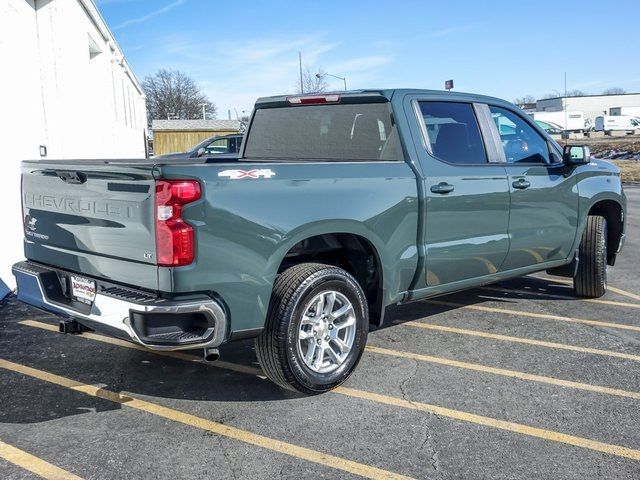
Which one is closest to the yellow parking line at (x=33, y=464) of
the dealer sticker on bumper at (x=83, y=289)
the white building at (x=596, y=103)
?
the dealer sticker on bumper at (x=83, y=289)

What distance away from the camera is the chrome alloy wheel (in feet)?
12.9

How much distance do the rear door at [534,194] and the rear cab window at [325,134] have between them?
4.05ft

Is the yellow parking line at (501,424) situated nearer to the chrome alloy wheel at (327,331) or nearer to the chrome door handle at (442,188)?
the chrome alloy wheel at (327,331)

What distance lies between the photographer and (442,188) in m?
4.60

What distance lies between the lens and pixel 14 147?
7551mm

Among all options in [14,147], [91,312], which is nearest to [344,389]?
[91,312]

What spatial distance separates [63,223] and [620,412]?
11.8ft

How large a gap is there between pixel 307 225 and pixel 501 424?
1615 mm

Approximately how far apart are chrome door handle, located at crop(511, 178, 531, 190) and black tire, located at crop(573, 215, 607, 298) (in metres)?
1.30

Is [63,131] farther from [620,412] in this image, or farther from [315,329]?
[620,412]

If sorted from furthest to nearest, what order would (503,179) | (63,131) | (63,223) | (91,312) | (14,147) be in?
(63,131)
(14,147)
(503,179)
(63,223)
(91,312)

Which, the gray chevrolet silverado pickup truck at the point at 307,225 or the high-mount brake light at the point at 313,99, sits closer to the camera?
the gray chevrolet silverado pickup truck at the point at 307,225

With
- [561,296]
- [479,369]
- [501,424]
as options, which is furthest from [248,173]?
[561,296]

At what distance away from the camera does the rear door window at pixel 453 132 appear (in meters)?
4.80
